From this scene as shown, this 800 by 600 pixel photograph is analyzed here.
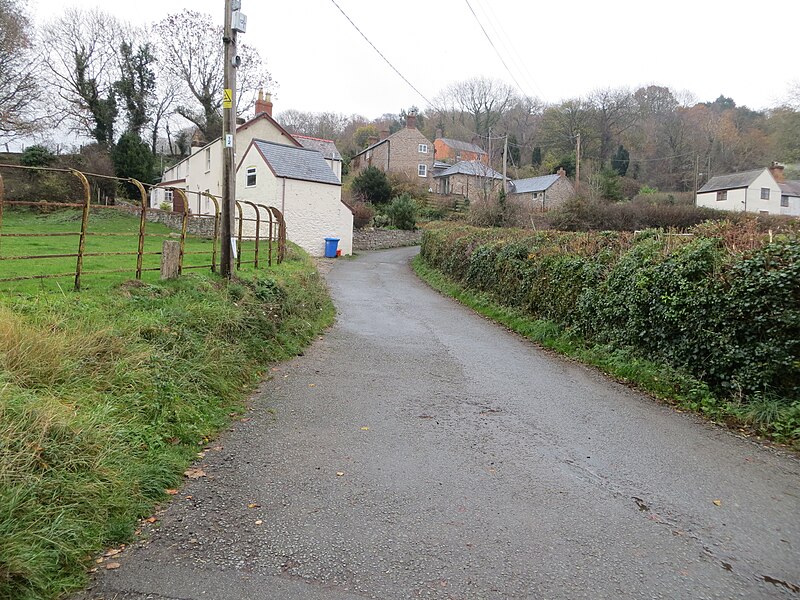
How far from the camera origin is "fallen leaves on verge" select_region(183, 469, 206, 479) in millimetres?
4590

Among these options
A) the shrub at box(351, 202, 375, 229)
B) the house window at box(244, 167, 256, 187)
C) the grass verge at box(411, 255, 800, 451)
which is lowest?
the grass verge at box(411, 255, 800, 451)

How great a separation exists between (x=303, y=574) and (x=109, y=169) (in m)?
46.1

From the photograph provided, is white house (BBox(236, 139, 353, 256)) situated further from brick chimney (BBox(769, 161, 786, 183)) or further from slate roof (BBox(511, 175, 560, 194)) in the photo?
brick chimney (BBox(769, 161, 786, 183))

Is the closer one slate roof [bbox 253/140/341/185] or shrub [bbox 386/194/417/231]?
slate roof [bbox 253/140/341/185]

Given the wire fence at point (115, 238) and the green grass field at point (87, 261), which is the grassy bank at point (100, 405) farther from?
the wire fence at point (115, 238)

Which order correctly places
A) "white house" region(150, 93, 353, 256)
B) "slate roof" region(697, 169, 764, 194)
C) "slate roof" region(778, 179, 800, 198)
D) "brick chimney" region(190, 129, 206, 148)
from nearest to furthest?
"white house" region(150, 93, 353, 256) → "brick chimney" region(190, 129, 206, 148) → "slate roof" region(697, 169, 764, 194) → "slate roof" region(778, 179, 800, 198)

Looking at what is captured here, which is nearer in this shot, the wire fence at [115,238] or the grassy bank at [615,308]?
the grassy bank at [615,308]

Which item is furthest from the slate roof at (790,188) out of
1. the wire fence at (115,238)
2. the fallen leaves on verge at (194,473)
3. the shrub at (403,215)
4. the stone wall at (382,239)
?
the fallen leaves on verge at (194,473)

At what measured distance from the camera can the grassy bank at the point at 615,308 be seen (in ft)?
21.8

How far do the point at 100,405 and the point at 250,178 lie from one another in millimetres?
30611

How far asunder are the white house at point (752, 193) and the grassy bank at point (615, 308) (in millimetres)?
47891

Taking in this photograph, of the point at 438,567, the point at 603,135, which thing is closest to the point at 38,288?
the point at 438,567

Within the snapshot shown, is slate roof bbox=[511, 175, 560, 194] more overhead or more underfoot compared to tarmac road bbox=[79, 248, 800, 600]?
more overhead

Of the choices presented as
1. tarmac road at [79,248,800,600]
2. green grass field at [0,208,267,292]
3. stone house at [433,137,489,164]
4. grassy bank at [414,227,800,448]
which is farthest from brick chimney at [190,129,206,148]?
tarmac road at [79,248,800,600]
